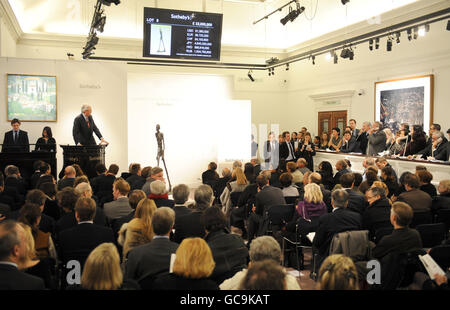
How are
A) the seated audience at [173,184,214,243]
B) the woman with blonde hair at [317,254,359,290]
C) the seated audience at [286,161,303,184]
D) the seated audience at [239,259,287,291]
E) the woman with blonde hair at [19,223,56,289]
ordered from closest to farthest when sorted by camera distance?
the seated audience at [239,259,287,291], the woman with blonde hair at [317,254,359,290], the woman with blonde hair at [19,223,56,289], the seated audience at [173,184,214,243], the seated audience at [286,161,303,184]

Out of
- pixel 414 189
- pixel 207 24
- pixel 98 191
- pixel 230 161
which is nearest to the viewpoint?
pixel 414 189

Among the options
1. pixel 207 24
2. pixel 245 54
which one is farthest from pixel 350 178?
pixel 245 54

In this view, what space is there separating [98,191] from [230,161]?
735 centimetres

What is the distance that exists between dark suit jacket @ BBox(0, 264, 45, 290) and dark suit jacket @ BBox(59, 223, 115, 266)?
98 cm

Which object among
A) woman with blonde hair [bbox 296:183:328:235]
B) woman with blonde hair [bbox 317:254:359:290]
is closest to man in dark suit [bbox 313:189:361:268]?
woman with blonde hair [bbox 296:183:328:235]

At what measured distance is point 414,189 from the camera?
17.0 ft

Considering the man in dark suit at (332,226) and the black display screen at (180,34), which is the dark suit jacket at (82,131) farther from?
the man in dark suit at (332,226)

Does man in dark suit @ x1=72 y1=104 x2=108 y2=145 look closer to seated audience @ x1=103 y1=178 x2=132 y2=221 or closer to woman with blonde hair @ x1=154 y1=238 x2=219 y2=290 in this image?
seated audience @ x1=103 y1=178 x2=132 y2=221

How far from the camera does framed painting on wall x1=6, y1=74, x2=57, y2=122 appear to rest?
34.4 ft

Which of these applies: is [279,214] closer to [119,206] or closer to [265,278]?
[119,206]

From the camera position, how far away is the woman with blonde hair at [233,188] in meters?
6.91

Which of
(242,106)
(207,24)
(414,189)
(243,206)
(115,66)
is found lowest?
(243,206)

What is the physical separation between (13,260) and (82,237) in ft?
3.21
